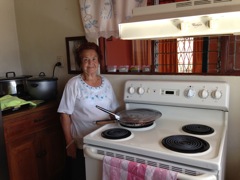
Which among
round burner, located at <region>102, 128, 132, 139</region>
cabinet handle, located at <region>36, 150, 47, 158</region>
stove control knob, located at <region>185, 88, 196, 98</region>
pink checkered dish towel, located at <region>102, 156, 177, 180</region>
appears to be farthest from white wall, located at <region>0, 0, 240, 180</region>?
pink checkered dish towel, located at <region>102, 156, 177, 180</region>

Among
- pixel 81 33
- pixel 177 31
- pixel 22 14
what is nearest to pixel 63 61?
pixel 81 33

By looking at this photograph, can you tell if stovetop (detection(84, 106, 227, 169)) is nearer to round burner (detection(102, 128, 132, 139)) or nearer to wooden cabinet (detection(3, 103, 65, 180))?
A: round burner (detection(102, 128, 132, 139))

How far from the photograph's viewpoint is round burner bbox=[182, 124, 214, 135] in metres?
1.22

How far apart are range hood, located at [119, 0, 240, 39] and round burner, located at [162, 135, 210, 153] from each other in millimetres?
563

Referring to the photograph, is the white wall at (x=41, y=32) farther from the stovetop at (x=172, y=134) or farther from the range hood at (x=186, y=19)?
the range hood at (x=186, y=19)

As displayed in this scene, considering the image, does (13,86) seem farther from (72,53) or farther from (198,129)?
(198,129)

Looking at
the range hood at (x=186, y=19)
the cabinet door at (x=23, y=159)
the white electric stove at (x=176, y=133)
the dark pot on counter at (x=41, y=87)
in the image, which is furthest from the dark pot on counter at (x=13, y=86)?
the range hood at (x=186, y=19)

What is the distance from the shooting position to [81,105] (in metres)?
1.54

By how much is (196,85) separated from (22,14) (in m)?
1.89

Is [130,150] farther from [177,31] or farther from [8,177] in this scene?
[8,177]

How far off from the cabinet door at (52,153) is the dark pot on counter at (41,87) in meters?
0.30

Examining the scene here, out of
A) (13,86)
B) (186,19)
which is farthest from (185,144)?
(13,86)

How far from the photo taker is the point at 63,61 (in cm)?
208

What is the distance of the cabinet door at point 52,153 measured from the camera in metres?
1.87
